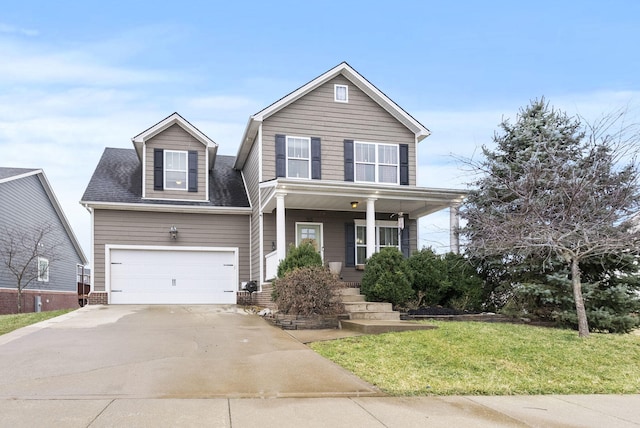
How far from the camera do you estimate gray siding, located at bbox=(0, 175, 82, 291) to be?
64.5 ft

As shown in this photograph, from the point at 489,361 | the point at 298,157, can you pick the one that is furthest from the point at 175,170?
the point at 489,361

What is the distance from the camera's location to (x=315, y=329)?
1114 centimetres

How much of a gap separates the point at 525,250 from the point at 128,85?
1385cm

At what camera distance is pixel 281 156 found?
1638cm

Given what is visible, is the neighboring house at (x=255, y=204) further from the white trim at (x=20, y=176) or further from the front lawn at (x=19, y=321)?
the white trim at (x=20, y=176)

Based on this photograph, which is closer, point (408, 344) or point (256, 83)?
point (408, 344)

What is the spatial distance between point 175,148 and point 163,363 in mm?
11339

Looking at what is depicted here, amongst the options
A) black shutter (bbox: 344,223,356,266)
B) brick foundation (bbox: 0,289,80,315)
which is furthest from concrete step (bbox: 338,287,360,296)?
brick foundation (bbox: 0,289,80,315)

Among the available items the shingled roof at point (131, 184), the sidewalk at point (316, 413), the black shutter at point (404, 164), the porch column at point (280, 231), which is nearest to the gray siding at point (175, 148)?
the shingled roof at point (131, 184)

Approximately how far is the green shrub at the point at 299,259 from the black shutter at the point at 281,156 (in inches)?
149

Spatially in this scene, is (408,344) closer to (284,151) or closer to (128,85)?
(284,151)

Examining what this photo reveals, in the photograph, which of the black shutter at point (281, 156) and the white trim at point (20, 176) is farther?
the white trim at point (20, 176)

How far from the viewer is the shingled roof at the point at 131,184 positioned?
17.1 metres

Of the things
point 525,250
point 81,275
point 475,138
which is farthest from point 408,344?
point 81,275
